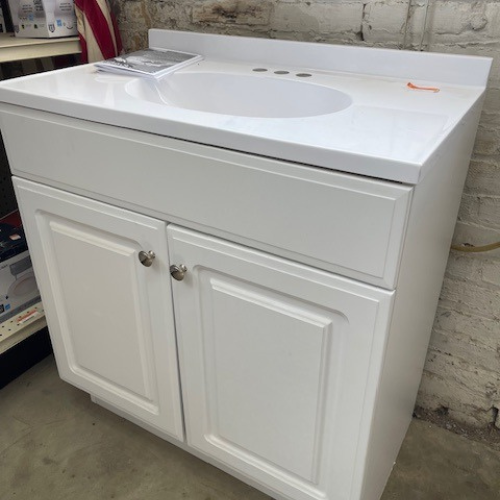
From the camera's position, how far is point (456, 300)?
1.18 m

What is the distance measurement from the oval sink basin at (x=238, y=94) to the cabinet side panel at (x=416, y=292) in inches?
11.0

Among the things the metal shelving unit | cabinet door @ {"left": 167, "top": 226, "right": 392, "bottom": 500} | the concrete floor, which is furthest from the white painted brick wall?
the metal shelving unit

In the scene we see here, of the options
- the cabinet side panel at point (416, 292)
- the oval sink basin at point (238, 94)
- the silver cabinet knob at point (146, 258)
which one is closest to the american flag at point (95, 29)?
the oval sink basin at point (238, 94)

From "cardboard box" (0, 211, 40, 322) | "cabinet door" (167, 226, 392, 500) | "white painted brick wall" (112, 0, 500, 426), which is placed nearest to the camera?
"cabinet door" (167, 226, 392, 500)

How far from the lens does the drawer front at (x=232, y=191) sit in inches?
25.4

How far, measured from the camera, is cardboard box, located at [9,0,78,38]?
1.19 m

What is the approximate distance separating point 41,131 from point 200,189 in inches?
13.9

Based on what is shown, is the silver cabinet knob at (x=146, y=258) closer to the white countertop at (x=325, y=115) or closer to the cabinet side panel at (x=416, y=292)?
the white countertop at (x=325, y=115)

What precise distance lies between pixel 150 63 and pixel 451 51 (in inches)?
24.4

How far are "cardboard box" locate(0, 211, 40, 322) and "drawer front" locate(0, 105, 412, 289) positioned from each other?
0.41 meters

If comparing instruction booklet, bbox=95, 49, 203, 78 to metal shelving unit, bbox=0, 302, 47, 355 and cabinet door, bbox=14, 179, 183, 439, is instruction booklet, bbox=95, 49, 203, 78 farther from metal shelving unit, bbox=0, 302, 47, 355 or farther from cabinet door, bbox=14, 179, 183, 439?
metal shelving unit, bbox=0, 302, 47, 355

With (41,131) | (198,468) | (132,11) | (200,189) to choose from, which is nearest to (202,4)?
(132,11)

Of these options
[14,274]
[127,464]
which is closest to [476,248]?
[127,464]

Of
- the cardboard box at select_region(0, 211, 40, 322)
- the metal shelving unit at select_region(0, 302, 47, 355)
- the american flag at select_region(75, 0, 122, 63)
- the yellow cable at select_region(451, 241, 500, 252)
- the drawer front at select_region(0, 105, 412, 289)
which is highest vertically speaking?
the american flag at select_region(75, 0, 122, 63)
